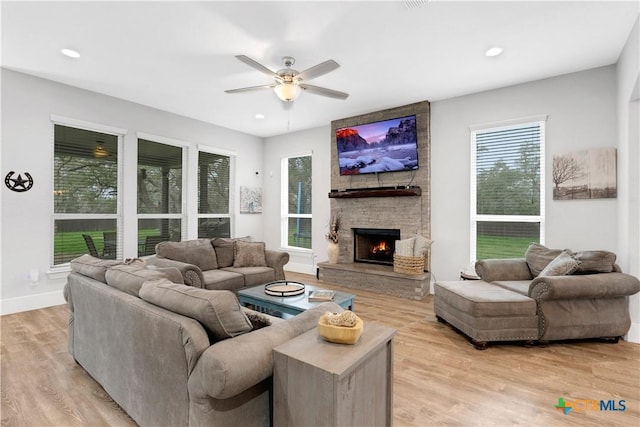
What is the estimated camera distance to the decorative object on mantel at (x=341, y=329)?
1.39m

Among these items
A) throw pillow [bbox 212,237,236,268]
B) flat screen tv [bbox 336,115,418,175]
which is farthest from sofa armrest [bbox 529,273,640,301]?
throw pillow [bbox 212,237,236,268]

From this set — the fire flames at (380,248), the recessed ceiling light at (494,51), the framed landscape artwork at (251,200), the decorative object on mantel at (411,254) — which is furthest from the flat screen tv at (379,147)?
the framed landscape artwork at (251,200)

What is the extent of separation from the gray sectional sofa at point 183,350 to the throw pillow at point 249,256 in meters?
2.51

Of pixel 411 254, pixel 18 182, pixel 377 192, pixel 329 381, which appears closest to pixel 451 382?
pixel 329 381

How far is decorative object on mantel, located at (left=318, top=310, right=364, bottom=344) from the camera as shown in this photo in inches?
54.6

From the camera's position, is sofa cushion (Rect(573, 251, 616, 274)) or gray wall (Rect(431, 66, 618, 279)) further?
gray wall (Rect(431, 66, 618, 279))

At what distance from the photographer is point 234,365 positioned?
125 cm

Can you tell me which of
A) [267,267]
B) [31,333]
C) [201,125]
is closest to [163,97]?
[201,125]

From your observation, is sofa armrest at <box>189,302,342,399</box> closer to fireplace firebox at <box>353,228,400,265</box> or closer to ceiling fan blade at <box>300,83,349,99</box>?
ceiling fan blade at <box>300,83,349,99</box>

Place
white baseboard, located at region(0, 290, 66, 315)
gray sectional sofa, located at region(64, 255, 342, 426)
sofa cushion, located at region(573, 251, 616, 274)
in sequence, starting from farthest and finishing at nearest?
1. white baseboard, located at region(0, 290, 66, 315)
2. sofa cushion, located at region(573, 251, 616, 274)
3. gray sectional sofa, located at region(64, 255, 342, 426)

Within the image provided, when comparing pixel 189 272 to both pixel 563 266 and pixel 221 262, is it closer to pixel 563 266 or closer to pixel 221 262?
pixel 221 262

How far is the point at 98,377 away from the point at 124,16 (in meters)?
2.86

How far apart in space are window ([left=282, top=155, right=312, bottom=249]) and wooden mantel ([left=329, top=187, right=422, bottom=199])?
1.01 m

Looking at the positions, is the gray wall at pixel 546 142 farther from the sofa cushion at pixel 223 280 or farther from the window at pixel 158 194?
the window at pixel 158 194
